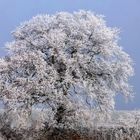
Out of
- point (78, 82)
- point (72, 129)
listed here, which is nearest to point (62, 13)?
point (78, 82)

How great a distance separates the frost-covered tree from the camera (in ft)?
79.7

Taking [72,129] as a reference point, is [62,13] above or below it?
above

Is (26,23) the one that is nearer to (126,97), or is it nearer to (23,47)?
(23,47)

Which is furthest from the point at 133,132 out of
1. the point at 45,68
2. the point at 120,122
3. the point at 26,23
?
the point at 26,23

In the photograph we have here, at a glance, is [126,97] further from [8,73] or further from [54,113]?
[8,73]

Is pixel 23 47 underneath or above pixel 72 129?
above

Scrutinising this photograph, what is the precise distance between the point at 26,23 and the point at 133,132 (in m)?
6.17

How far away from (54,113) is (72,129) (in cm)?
94

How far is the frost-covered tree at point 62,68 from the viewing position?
24.3 m

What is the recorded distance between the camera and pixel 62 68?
2495cm

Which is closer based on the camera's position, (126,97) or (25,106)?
(25,106)

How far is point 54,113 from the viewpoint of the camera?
24.7 m

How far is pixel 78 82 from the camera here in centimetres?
Answer: 2477

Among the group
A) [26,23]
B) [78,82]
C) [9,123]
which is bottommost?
[9,123]
